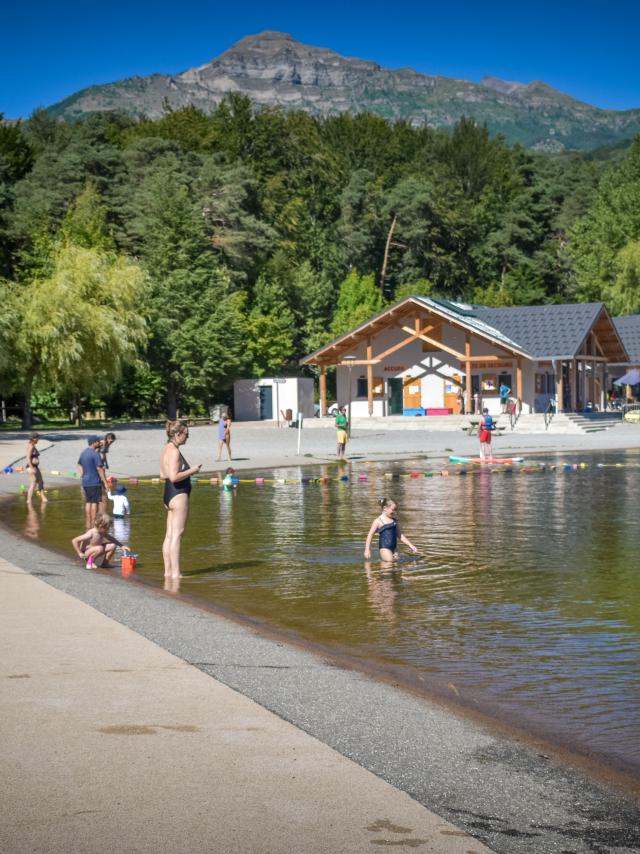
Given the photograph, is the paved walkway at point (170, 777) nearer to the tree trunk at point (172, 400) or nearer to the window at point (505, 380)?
the window at point (505, 380)

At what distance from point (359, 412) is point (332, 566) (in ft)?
171

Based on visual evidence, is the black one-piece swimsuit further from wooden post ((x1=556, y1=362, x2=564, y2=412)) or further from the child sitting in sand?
wooden post ((x1=556, y1=362, x2=564, y2=412))

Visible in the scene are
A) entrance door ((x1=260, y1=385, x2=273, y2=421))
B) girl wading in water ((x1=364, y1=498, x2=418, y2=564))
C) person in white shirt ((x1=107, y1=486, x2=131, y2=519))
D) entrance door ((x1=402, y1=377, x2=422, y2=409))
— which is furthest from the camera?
entrance door ((x1=260, y1=385, x2=273, y2=421))

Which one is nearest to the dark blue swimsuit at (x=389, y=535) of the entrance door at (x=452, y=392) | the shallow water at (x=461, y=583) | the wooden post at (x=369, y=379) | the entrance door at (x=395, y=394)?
the shallow water at (x=461, y=583)

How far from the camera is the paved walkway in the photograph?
5.27m

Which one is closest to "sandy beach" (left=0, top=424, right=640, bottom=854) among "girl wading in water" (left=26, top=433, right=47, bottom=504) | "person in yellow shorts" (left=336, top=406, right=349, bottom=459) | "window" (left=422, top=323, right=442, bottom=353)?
"girl wading in water" (left=26, top=433, right=47, bottom=504)

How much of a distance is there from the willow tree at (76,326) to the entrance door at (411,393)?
15918 mm

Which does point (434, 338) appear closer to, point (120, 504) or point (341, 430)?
point (341, 430)

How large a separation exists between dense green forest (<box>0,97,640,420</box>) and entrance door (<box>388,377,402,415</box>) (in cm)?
920

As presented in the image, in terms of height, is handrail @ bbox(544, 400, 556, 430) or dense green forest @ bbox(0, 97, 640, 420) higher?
dense green forest @ bbox(0, 97, 640, 420)

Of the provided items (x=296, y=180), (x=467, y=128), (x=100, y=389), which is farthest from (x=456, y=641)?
(x=467, y=128)

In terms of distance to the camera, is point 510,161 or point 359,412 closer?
point 359,412

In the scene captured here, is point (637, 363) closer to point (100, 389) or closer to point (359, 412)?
point (359, 412)

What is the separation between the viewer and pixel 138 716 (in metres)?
7.29
